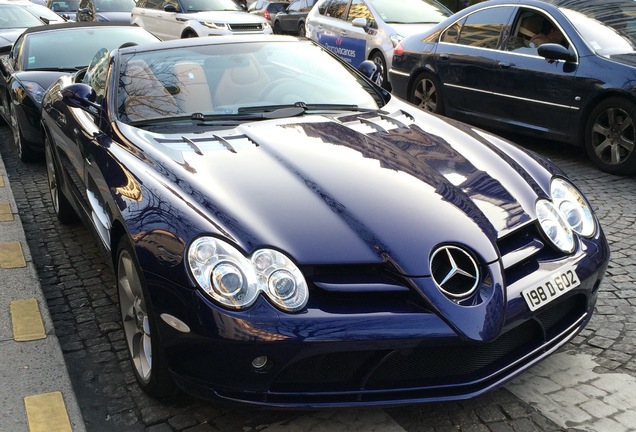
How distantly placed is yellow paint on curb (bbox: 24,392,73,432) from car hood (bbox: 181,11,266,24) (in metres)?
11.9

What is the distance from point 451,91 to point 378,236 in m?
5.56

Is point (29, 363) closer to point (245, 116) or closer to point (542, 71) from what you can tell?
point (245, 116)

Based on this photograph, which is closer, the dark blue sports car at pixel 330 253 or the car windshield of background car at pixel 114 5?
the dark blue sports car at pixel 330 253

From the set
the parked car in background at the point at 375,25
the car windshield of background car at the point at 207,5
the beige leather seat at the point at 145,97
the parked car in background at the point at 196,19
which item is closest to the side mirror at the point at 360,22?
the parked car in background at the point at 375,25

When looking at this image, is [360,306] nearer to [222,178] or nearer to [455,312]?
[455,312]

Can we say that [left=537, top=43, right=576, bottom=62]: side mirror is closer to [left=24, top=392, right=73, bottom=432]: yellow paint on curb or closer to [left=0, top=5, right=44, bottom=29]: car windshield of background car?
[left=24, top=392, right=73, bottom=432]: yellow paint on curb

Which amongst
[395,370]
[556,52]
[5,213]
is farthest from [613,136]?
[5,213]

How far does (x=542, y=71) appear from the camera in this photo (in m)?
6.96

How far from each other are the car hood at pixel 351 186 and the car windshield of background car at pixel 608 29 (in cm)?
320

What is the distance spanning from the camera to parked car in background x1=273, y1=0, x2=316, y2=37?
1933cm

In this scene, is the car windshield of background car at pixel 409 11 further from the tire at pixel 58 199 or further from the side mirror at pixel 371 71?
the tire at pixel 58 199

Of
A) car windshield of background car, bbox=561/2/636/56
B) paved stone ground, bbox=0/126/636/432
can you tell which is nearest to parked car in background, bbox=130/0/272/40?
car windshield of background car, bbox=561/2/636/56

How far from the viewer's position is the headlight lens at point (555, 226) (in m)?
3.16

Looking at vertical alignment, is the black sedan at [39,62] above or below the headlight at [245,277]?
below
